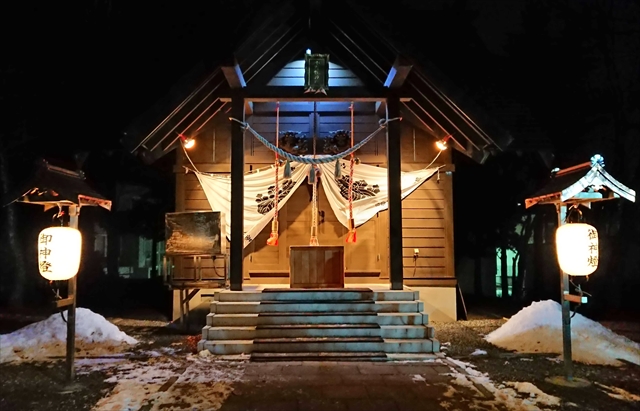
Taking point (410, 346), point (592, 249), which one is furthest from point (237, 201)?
point (592, 249)

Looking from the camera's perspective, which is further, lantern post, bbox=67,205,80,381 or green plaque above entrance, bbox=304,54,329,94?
green plaque above entrance, bbox=304,54,329,94

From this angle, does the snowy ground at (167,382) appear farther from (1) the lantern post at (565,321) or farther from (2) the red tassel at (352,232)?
(1) the lantern post at (565,321)

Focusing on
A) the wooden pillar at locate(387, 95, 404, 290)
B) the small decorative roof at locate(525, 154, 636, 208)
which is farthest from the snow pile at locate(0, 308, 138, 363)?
the small decorative roof at locate(525, 154, 636, 208)

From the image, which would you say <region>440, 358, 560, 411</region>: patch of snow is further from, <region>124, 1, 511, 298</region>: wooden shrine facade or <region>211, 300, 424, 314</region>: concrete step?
<region>124, 1, 511, 298</region>: wooden shrine facade

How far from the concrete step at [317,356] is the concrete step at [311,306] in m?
1.03

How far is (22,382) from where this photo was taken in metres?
6.58

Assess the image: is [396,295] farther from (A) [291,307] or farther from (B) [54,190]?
(B) [54,190]

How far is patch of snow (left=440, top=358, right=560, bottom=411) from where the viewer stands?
5.55 metres

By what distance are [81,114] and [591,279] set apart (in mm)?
19644

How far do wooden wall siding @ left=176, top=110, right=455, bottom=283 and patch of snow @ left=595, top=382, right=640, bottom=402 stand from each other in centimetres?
556

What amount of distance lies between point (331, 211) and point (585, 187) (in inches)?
250

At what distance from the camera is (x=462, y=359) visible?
7719 millimetres

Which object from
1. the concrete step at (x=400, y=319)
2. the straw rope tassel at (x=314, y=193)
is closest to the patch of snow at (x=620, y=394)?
the concrete step at (x=400, y=319)

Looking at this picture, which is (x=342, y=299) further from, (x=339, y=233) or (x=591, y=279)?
(x=591, y=279)
